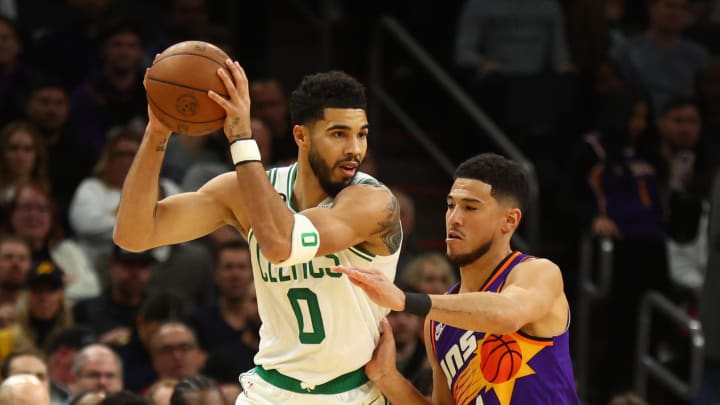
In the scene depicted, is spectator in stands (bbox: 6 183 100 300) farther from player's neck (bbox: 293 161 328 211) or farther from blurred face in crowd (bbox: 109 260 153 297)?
player's neck (bbox: 293 161 328 211)

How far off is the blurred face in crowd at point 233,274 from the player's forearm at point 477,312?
410 cm

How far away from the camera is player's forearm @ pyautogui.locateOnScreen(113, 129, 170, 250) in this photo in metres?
5.36

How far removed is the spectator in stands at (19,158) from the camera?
9.58 metres

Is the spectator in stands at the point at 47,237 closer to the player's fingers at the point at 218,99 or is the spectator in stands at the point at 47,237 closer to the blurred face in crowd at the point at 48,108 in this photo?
the blurred face in crowd at the point at 48,108

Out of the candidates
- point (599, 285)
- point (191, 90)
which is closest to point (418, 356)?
point (599, 285)

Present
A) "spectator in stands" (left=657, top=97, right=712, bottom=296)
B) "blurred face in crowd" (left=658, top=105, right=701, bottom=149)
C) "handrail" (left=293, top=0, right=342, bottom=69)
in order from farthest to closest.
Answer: "handrail" (left=293, top=0, right=342, bottom=69)
"blurred face in crowd" (left=658, top=105, right=701, bottom=149)
"spectator in stands" (left=657, top=97, right=712, bottom=296)

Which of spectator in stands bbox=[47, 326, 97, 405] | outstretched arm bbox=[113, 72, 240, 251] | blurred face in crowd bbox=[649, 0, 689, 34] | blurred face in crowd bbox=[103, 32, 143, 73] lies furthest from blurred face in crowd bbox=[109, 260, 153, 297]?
blurred face in crowd bbox=[649, 0, 689, 34]

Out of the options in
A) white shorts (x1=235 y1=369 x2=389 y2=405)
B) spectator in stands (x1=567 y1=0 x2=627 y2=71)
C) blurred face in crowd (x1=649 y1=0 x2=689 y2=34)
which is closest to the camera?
white shorts (x1=235 y1=369 x2=389 y2=405)

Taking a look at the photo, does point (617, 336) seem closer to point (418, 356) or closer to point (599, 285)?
point (599, 285)

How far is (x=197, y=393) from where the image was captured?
6.83m

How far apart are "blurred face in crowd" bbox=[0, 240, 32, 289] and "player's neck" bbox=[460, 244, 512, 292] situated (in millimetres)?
4299

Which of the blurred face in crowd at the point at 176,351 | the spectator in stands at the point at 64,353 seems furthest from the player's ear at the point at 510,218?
the spectator in stands at the point at 64,353

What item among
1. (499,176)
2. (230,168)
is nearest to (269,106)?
(230,168)

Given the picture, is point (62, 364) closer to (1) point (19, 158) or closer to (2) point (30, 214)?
(2) point (30, 214)
